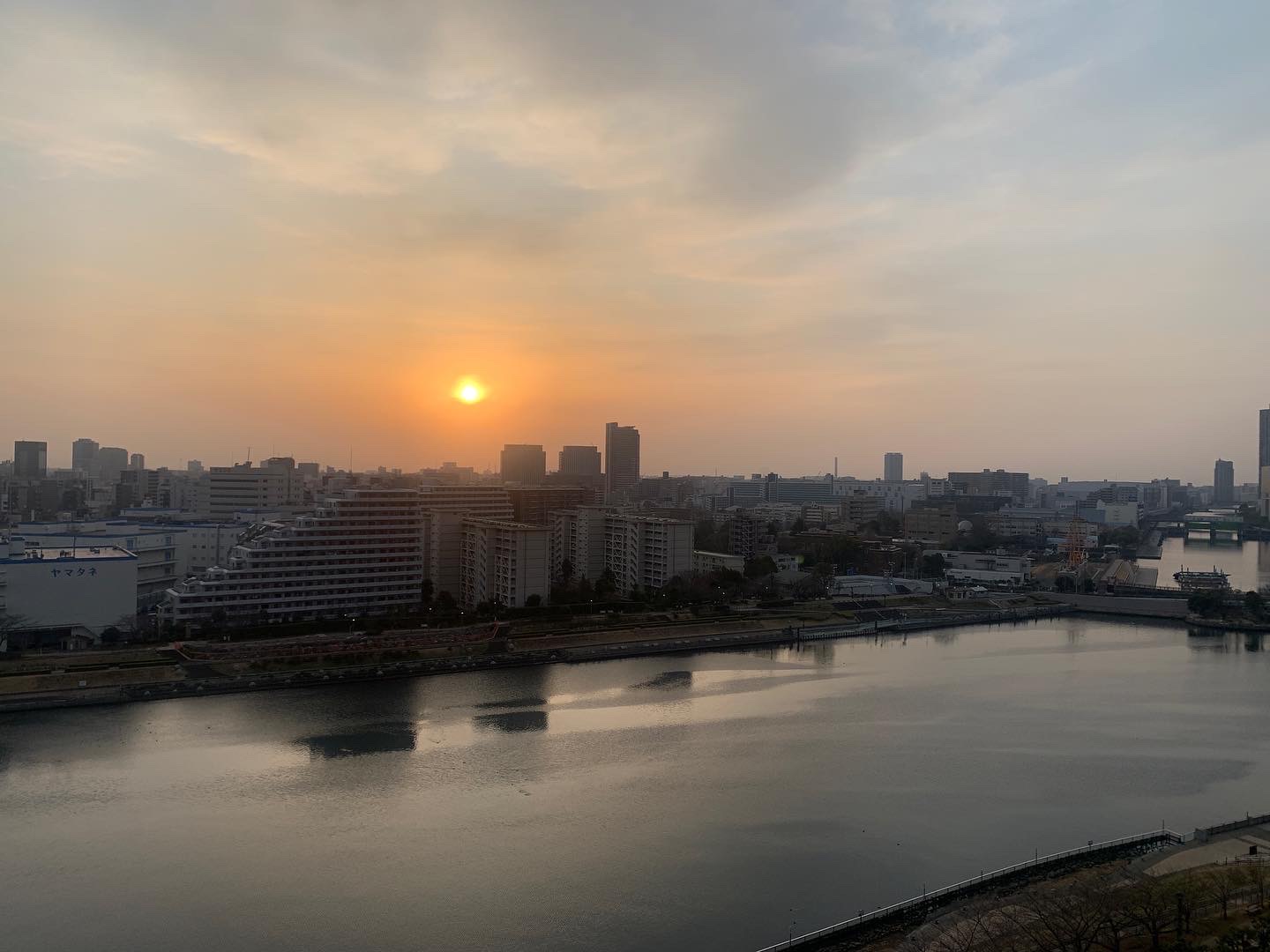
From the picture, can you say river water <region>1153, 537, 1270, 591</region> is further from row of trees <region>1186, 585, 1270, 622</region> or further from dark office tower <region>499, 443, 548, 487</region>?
dark office tower <region>499, 443, 548, 487</region>

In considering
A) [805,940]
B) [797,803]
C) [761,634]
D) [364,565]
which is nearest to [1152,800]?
[797,803]

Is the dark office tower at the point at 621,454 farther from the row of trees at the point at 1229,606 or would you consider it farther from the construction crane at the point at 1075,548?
the row of trees at the point at 1229,606

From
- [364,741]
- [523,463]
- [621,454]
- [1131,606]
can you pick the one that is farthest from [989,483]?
[364,741]

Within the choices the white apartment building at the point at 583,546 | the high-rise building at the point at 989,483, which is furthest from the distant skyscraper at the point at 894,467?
the white apartment building at the point at 583,546

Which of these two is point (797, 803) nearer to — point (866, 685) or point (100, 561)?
point (866, 685)

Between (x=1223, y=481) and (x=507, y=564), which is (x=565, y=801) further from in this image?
(x=1223, y=481)

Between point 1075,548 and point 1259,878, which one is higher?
point 1075,548
